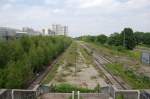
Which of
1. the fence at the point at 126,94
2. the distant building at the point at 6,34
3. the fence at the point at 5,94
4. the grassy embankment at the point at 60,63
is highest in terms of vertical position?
the distant building at the point at 6,34

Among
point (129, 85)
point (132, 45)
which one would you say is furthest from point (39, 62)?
point (132, 45)

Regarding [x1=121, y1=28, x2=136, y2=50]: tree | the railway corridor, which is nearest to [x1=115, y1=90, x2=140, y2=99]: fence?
the railway corridor

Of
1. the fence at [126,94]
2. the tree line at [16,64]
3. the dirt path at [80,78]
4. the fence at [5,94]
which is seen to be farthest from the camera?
the dirt path at [80,78]

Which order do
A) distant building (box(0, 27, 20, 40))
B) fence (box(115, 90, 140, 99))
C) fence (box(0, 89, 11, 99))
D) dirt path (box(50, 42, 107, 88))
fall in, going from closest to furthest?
fence (box(0, 89, 11, 99)) < fence (box(115, 90, 140, 99)) < dirt path (box(50, 42, 107, 88)) < distant building (box(0, 27, 20, 40))

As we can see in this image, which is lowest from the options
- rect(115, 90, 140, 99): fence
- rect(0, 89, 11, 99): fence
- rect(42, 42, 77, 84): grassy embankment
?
rect(42, 42, 77, 84): grassy embankment

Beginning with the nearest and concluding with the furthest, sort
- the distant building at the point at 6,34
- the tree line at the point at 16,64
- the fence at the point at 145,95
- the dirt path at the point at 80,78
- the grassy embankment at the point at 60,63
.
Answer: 1. the fence at the point at 145,95
2. the tree line at the point at 16,64
3. the dirt path at the point at 80,78
4. the grassy embankment at the point at 60,63
5. the distant building at the point at 6,34

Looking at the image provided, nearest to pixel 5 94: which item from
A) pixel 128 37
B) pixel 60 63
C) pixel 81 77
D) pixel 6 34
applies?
pixel 81 77

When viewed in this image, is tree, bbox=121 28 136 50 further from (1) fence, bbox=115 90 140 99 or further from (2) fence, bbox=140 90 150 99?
(2) fence, bbox=140 90 150 99

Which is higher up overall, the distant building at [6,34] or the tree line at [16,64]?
the distant building at [6,34]

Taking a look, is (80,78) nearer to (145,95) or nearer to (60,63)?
(60,63)

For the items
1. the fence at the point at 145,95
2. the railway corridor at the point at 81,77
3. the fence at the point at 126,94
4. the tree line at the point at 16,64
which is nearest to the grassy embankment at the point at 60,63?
the railway corridor at the point at 81,77

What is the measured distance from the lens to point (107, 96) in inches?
639

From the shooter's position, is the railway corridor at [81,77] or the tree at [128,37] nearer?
the railway corridor at [81,77]

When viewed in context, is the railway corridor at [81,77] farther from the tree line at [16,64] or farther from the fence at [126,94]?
the fence at [126,94]
